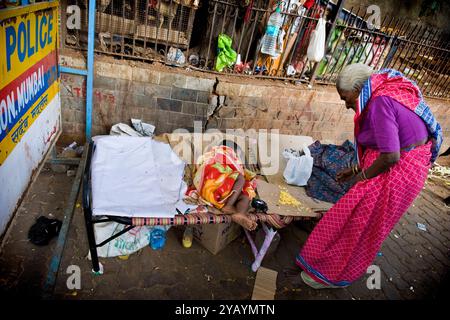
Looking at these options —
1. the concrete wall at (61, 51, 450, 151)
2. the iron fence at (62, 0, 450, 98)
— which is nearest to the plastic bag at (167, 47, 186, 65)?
the iron fence at (62, 0, 450, 98)

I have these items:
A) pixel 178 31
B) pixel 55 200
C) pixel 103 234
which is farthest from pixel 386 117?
pixel 55 200

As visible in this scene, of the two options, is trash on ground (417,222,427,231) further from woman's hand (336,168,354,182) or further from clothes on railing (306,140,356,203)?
woman's hand (336,168,354,182)

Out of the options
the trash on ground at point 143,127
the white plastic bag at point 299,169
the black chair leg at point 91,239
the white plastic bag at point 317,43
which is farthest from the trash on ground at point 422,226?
the black chair leg at point 91,239

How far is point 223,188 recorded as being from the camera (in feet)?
9.01

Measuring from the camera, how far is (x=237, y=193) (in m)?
2.75

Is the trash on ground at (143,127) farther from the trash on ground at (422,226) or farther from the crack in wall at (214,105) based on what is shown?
the trash on ground at (422,226)

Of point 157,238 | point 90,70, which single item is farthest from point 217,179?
point 90,70

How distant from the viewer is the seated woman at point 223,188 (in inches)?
106

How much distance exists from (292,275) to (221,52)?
310 cm

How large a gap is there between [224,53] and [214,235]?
8.58 feet

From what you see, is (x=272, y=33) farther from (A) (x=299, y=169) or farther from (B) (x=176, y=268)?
(B) (x=176, y=268)

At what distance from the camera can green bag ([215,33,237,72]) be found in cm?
410

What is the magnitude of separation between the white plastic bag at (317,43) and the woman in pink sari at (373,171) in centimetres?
230
